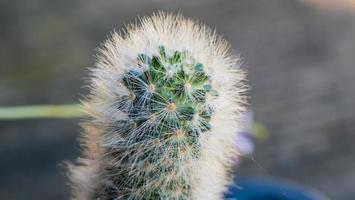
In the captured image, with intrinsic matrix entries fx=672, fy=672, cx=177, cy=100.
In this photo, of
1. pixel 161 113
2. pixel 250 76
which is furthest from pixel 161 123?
pixel 250 76

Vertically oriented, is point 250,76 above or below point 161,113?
above

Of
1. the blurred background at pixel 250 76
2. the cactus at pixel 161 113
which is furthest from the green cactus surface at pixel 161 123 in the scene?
the blurred background at pixel 250 76

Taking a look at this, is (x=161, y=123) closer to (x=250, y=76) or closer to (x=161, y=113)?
(x=161, y=113)

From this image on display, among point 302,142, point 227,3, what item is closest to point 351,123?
point 302,142

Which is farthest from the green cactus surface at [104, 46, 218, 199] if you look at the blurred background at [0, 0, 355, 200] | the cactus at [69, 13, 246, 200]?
the blurred background at [0, 0, 355, 200]

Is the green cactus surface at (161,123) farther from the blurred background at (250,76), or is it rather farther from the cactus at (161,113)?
the blurred background at (250,76)

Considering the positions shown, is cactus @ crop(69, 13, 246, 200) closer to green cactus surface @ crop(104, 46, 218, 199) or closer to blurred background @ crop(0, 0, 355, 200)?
green cactus surface @ crop(104, 46, 218, 199)
